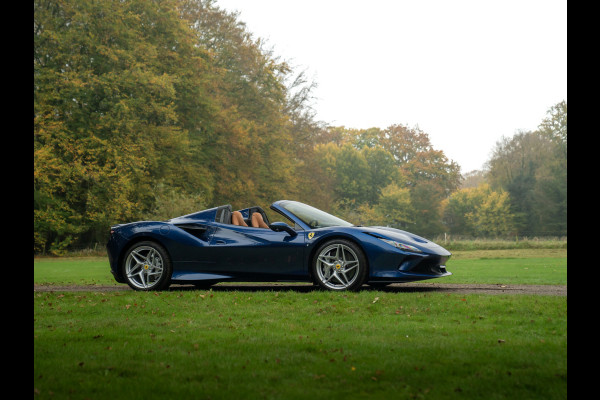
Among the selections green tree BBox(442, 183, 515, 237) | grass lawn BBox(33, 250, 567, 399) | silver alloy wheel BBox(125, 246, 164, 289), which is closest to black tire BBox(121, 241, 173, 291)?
silver alloy wheel BBox(125, 246, 164, 289)

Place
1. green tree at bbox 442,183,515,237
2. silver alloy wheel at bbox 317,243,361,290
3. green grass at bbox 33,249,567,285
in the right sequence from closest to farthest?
silver alloy wheel at bbox 317,243,361,290 → green grass at bbox 33,249,567,285 → green tree at bbox 442,183,515,237

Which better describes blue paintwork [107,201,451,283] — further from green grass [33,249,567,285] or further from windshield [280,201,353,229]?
green grass [33,249,567,285]

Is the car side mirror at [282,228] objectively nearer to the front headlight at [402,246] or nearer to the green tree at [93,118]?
the front headlight at [402,246]

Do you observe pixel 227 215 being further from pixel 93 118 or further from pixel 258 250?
pixel 93 118

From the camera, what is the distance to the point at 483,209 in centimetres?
6169

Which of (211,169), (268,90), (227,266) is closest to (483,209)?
(268,90)

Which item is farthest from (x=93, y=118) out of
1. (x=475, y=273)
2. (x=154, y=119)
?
(x=475, y=273)

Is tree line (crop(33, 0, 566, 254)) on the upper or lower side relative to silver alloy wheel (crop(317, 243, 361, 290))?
upper

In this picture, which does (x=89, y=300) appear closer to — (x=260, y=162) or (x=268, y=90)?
(x=260, y=162)

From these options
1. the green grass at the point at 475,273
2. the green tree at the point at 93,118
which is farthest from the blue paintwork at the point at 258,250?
the green tree at the point at 93,118

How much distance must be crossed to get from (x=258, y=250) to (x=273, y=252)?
23 centimetres

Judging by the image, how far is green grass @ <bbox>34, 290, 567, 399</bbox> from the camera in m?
3.75

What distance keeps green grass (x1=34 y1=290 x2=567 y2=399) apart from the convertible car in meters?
0.69
